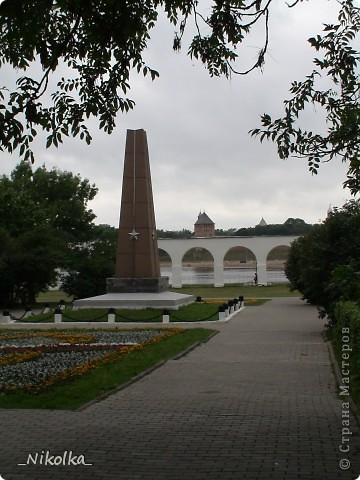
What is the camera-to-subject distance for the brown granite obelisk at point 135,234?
78.5 feet

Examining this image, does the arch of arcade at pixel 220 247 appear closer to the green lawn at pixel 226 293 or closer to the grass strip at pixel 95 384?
the green lawn at pixel 226 293

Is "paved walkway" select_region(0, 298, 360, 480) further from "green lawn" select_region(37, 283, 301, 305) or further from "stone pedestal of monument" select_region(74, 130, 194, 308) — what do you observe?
"green lawn" select_region(37, 283, 301, 305)

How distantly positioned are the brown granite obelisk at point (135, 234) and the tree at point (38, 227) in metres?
4.77

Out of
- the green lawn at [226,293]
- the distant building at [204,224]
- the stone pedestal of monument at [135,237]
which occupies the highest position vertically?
the distant building at [204,224]

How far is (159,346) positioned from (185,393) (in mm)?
5374

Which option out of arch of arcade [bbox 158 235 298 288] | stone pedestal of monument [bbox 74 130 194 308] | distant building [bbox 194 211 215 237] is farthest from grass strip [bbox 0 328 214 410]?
distant building [bbox 194 211 215 237]

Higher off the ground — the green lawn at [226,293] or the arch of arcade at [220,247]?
the arch of arcade at [220,247]

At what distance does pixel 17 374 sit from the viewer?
32.5 ft

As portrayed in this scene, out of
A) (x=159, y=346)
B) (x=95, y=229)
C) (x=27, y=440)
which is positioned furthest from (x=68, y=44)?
(x=95, y=229)

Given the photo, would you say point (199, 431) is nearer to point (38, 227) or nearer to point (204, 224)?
point (38, 227)

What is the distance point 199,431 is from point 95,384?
3.09 meters

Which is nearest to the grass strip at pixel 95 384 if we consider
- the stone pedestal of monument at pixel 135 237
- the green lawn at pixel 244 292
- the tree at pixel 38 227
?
the stone pedestal of monument at pixel 135 237

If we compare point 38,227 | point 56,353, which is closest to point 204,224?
point 38,227

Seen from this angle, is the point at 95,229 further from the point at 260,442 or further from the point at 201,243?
the point at 260,442
